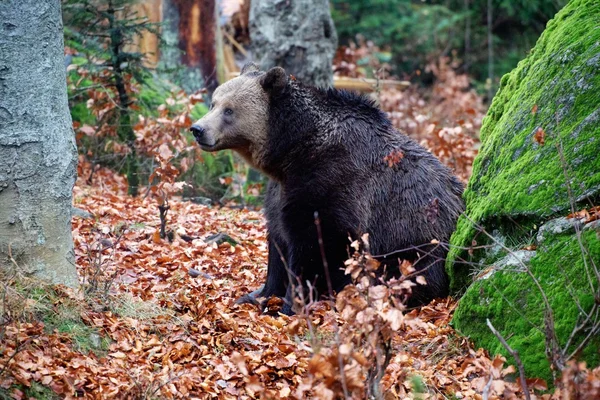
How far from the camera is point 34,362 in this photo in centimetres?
446

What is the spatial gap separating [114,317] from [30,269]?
2.30 feet

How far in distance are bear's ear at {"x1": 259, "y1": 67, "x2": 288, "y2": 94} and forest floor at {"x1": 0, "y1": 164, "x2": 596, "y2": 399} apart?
6.48 ft

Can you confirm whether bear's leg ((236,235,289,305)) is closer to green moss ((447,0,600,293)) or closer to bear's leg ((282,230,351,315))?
bear's leg ((282,230,351,315))

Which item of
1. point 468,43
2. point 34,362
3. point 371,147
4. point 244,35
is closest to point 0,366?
point 34,362

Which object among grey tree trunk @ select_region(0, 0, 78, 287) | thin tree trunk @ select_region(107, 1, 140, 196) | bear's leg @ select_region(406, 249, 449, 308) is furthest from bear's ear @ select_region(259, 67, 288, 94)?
thin tree trunk @ select_region(107, 1, 140, 196)

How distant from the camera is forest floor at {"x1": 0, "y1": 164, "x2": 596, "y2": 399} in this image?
14.2 ft

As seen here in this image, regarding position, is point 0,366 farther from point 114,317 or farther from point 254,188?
point 254,188

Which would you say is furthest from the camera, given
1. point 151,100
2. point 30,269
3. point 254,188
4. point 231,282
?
point 151,100

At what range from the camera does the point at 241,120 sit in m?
7.17

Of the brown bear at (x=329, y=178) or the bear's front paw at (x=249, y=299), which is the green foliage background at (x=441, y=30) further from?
the bear's front paw at (x=249, y=299)

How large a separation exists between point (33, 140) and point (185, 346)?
5.97 ft

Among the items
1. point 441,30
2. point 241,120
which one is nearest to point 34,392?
point 241,120

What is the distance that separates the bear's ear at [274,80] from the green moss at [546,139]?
205 centimetres

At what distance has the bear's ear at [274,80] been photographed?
7.01 m
